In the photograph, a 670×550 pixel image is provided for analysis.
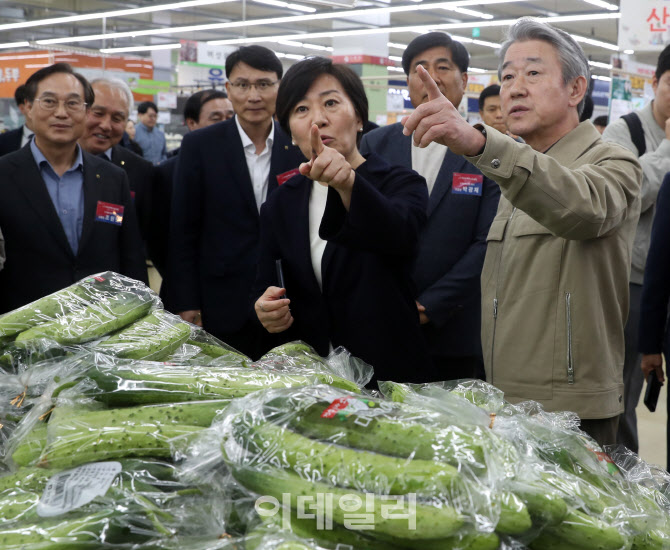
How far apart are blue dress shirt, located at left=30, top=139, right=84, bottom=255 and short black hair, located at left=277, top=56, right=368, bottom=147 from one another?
1.16 m

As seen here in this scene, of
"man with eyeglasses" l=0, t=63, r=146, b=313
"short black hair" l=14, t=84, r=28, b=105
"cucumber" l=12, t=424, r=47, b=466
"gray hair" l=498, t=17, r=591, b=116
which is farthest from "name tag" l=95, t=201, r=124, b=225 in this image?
"cucumber" l=12, t=424, r=47, b=466

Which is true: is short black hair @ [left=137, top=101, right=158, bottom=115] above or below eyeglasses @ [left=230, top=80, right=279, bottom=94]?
below

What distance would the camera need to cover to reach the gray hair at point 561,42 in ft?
6.59

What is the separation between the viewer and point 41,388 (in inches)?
51.2

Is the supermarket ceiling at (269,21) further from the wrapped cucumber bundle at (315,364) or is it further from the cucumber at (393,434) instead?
the cucumber at (393,434)

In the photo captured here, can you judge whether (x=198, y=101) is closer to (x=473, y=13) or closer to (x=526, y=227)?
(x=526, y=227)

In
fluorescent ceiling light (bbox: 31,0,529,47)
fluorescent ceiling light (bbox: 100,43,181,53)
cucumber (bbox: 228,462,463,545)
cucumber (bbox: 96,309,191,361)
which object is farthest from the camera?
fluorescent ceiling light (bbox: 100,43,181,53)

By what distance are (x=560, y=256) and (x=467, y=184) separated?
2.97 feet

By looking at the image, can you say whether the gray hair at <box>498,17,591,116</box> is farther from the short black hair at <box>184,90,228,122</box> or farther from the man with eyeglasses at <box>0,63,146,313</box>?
the short black hair at <box>184,90,228,122</box>

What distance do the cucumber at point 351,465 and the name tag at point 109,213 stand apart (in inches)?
84.3

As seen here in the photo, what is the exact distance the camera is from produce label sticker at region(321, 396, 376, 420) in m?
0.97

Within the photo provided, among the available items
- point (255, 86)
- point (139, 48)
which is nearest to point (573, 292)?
point (255, 86)

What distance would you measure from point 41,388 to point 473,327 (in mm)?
1855

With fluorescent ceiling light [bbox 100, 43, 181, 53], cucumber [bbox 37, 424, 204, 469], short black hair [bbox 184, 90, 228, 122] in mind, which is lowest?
cucumber [bbox 37, 424, 204, 469]
